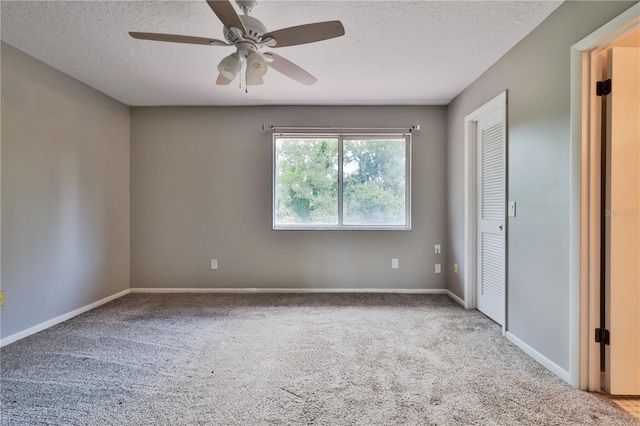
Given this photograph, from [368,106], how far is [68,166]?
3288 mm

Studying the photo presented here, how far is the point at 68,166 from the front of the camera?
9.33 ft

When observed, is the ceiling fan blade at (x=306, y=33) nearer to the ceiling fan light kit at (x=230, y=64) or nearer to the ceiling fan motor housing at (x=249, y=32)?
the ceiling fan motor housing at (x=249, y=32)

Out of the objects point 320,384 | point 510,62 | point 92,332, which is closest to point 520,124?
point 510,62

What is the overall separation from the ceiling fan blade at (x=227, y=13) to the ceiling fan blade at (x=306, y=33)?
0.57ft

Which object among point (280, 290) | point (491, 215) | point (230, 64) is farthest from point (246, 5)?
point (280, 290)

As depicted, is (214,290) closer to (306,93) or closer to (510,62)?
(306,93)

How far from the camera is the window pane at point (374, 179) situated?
Result: 3.65 metres

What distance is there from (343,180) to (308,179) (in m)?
0.44

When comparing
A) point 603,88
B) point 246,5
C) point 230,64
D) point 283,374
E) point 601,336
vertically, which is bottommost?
point 283,374

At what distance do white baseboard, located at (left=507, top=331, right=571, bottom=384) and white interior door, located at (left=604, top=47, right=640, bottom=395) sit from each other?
216mm

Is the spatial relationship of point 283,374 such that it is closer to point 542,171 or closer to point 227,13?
point 227,13

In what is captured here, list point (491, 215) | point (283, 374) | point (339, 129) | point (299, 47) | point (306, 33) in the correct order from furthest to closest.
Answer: point (339, 129), point (491, 215), point (299, 47), point (283, 374), point (306, 33)

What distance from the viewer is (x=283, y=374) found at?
1845 mm

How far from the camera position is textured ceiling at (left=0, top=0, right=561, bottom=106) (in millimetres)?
1864
